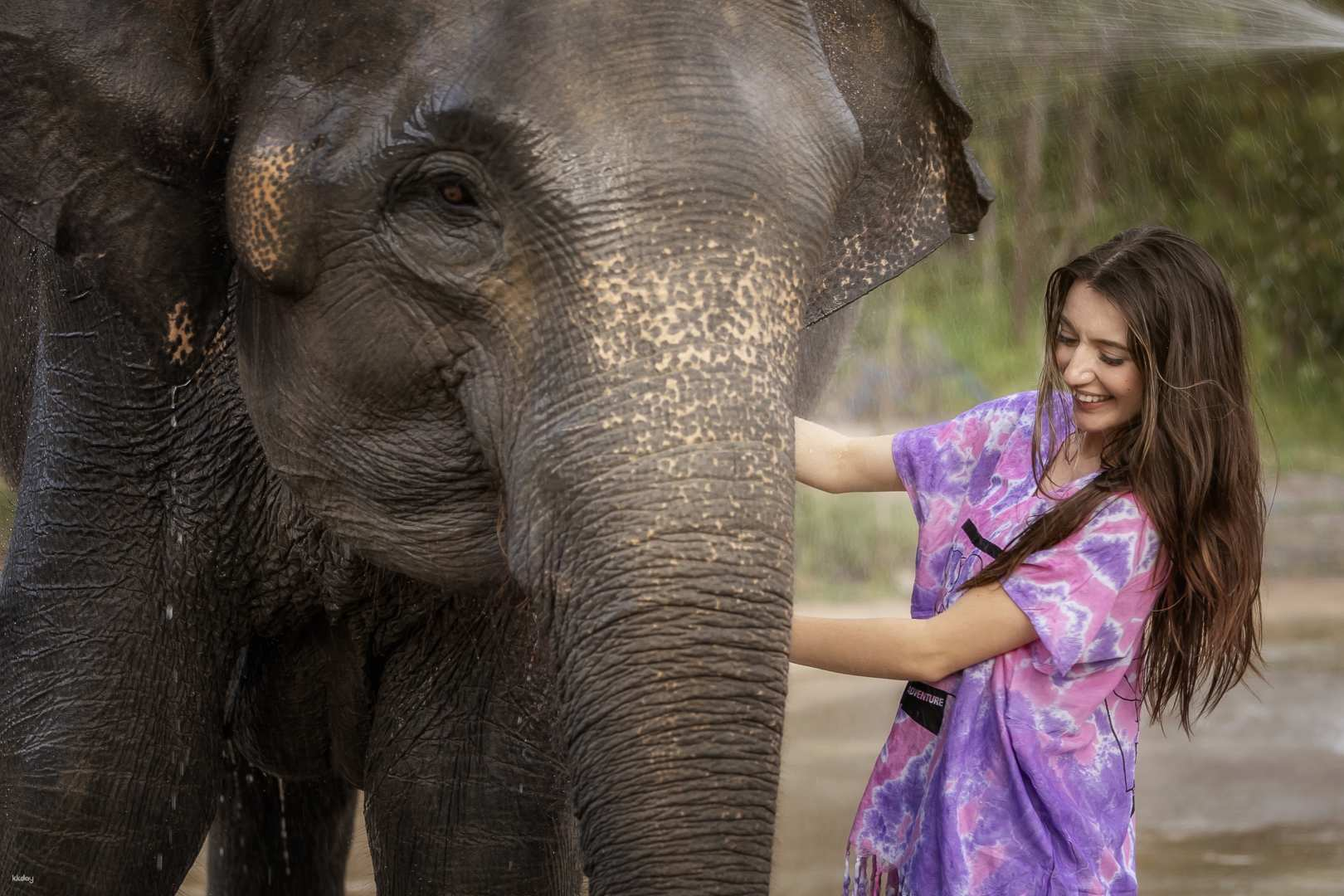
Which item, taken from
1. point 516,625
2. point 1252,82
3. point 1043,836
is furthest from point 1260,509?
point 1252,82

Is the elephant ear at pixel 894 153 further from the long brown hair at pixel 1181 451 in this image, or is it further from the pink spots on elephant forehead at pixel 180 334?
the pink spots on elephant forehead at pixel 180 334

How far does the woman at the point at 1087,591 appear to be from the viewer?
257 centimetres

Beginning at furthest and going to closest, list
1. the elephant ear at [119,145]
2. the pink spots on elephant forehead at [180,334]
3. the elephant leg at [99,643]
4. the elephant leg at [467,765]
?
the elephant leg at [467,765]
the elephant leg at [99,643]
the pink spots on elephant forehead at [180,334]
the elephant ear at [119,145]

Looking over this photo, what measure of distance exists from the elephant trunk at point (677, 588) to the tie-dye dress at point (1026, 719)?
2.06 ft

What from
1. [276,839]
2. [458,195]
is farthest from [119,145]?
[276,839]

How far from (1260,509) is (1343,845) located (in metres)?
2.57

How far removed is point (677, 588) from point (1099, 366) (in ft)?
2.77

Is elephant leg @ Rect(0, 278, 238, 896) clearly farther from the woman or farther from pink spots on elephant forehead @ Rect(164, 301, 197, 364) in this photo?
the woman

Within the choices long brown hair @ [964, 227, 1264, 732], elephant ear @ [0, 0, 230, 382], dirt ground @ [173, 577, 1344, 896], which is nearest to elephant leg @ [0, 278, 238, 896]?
elephant ear @ [0, 0, 230, 382]

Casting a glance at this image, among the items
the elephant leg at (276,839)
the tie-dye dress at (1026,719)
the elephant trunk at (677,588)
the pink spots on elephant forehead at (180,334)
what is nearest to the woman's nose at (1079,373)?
the tie-dye dress at (1026,719)

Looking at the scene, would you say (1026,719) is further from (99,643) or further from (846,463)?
(99,643)

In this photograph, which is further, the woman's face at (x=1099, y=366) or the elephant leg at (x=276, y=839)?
the elephant leg at (x=276, y=839)

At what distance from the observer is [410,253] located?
2.25 meters

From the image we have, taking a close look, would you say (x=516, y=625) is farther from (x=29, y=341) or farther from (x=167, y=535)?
(x=29, y=341)
